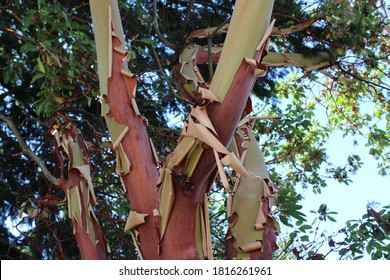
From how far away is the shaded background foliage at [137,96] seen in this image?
2717mm

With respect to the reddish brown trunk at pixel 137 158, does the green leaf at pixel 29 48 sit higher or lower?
higher

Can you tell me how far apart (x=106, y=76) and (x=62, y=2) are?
5.06ft

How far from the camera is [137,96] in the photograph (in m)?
3.45

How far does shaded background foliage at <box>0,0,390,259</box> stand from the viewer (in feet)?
8.91

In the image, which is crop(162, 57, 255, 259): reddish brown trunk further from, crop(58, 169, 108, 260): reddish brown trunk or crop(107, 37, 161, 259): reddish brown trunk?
crop(58, 169, 108, 260): reddish brown trunk

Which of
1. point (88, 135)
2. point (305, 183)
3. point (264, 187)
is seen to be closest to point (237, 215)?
point (264, 187)

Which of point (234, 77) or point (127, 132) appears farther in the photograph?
point (127, 132)

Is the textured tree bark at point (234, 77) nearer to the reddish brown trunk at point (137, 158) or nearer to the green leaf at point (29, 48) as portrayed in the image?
the reddish brown trunk at point (137, 158)

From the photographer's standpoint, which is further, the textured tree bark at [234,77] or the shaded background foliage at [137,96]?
the shaded background foliage at [137,96]

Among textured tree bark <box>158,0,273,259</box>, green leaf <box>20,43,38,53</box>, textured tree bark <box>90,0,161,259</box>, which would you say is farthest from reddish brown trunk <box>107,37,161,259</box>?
green leaf <box>20,43,38,53</box>

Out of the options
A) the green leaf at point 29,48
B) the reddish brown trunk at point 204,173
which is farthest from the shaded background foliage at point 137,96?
the reddish brown trunk at point 204,173

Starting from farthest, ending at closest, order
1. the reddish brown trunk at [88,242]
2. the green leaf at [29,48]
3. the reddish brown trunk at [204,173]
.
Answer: the green leaf at [29,48] < the reddish brown trunk at [88,242] < the reddish brown trunk at [204,173]

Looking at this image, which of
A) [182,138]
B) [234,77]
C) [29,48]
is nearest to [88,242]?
[182,138]

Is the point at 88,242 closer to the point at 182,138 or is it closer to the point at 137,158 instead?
the point at 137,158
